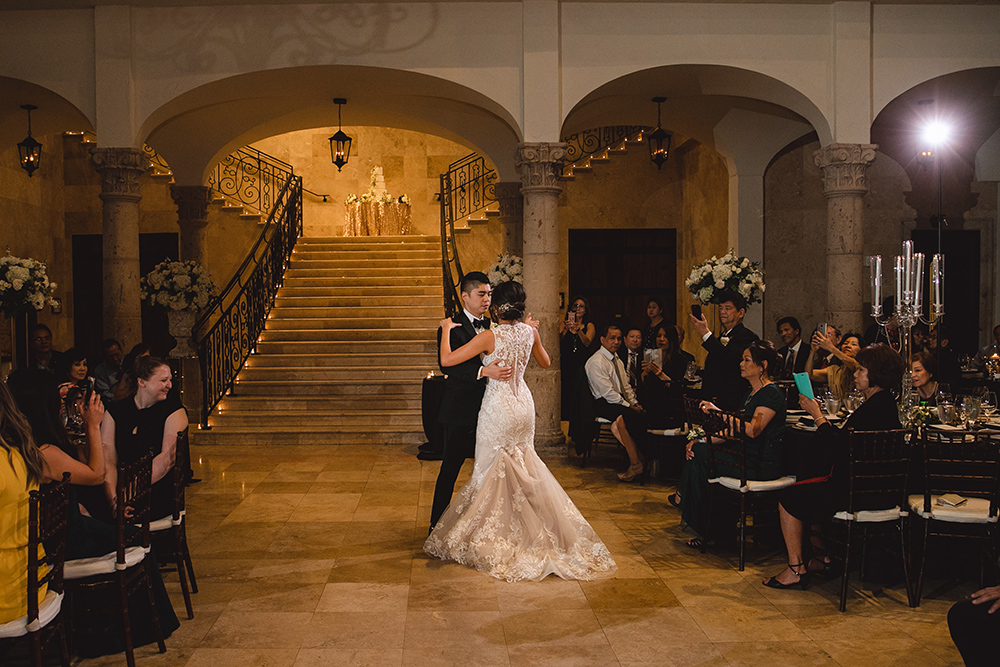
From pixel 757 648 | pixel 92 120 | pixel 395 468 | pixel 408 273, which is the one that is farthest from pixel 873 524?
pixel 408 273

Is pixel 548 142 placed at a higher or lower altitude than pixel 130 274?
higher

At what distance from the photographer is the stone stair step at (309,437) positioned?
9.12m

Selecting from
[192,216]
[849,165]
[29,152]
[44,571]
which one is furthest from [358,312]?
[44,571]

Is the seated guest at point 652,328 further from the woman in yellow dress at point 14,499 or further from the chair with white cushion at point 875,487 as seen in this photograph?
the woman in yellow dress at point 14,499

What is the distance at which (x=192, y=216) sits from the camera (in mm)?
12328

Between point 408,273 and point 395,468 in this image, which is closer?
point 395,468

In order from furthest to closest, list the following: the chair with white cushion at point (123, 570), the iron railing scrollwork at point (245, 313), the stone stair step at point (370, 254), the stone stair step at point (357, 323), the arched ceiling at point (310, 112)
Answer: the stone stair step at point (370, 254)
the stone stair step at point (357, 323)
the iron railing scrollwork at point (245, 313)
the arched ceiling at point (310, 112)
the chair with white cushion at point (123, 570)

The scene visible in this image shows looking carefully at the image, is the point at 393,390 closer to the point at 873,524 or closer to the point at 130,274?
the point at 130,274

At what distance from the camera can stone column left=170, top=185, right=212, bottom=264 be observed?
40.2ft

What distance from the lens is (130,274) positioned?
8.59m

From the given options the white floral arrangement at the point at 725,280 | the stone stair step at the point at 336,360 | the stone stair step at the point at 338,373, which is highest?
the white floral arrangement at the point at 725,280

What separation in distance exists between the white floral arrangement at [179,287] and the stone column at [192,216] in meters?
2.27

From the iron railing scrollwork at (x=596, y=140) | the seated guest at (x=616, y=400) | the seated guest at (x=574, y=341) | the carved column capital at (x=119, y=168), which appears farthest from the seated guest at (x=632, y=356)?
the iron railing scrollwork at (x=596, y=140)

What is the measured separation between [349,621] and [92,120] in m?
6.65
